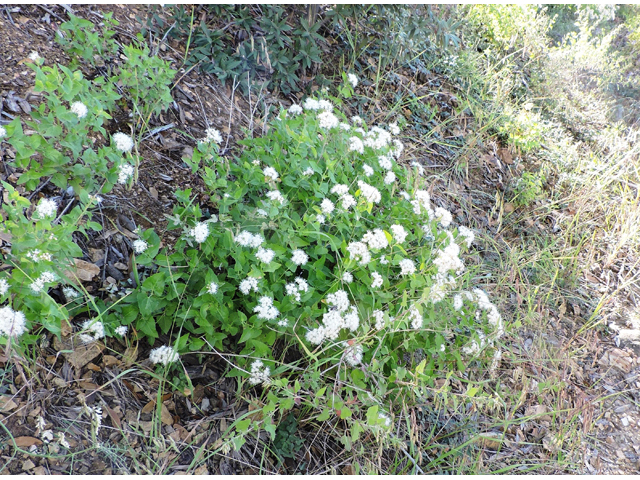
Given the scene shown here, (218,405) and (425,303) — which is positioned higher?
(425,303)

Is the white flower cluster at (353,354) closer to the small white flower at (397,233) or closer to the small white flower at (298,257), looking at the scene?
the small white flower at (298,257)

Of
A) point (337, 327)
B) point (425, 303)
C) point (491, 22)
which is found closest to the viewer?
→ point (337, 327)

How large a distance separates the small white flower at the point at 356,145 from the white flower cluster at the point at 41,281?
4.56 feet

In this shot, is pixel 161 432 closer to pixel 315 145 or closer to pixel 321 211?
pixel 321 211

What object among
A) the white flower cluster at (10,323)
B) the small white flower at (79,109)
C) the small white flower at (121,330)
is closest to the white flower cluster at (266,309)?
the small white flower at (121,330)

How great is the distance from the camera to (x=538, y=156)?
4.55 meters

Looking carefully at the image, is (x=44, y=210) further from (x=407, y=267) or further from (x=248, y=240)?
(x=407, y=267)

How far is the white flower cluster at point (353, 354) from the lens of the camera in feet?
5.92

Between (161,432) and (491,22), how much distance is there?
5.43 m

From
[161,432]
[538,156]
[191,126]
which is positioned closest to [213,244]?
[161,432]

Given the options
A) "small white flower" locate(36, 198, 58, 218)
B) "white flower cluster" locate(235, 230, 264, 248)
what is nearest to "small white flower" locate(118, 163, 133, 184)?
"small white flower" locate(36, 198, 58, 218)

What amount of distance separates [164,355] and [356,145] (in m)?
1.30

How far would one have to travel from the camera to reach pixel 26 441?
1593mm

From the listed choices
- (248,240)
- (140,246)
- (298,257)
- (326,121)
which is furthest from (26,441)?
(326,121)
